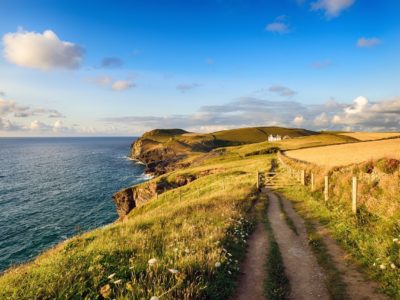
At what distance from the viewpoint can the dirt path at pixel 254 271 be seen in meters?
8.19

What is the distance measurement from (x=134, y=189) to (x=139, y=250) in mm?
57543

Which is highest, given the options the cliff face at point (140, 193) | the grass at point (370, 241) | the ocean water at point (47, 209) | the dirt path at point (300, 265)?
the grass at point (370, 241)

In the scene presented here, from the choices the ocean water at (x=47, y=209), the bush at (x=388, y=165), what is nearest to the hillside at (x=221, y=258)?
the bush at (x=388, y=165)

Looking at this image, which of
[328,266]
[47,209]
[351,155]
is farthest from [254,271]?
[47,209]

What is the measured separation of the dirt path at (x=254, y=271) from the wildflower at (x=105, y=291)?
345cm

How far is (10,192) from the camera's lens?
7950cm

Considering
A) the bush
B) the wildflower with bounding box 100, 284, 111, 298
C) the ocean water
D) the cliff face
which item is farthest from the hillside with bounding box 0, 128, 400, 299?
the cliff face

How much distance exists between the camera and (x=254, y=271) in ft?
32.2

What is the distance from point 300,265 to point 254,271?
187cm

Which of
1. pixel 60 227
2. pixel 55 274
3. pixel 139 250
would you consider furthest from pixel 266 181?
pixel 60 227

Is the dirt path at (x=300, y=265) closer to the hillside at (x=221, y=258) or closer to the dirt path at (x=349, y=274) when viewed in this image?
the hillside at (x=221, y=258)

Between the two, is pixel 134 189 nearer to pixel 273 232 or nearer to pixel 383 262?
pixel 273 232

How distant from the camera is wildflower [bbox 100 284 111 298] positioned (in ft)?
20.8

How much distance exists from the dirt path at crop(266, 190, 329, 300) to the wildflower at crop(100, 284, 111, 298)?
16.5ft
